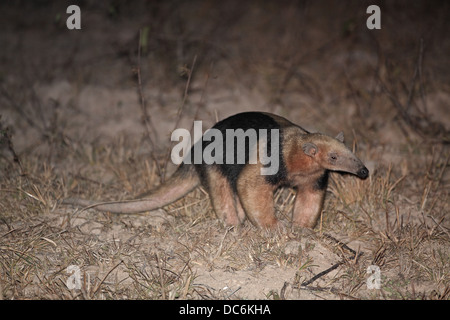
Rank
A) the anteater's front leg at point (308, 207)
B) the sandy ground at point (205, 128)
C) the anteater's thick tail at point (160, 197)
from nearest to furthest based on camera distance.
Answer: the sandy ground at point (205, 128) → the anteater's front leg at point (308, 207) → the anteater's thick tail at point (160, 197)

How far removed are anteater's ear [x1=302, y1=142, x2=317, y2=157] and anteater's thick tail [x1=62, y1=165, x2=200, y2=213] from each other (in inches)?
48.0

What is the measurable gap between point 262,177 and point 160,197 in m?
1.15

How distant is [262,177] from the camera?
4137 millimetres

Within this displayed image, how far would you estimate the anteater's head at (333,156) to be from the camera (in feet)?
13.2

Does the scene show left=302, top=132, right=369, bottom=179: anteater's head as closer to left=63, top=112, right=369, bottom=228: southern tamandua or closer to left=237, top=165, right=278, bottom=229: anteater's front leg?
left=63, top=112, right=369, bottom=228: southern tamandua

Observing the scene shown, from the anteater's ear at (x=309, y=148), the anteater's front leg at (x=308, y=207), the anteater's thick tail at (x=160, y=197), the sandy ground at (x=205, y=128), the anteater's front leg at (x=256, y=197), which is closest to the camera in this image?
the sandy ground at (x=205, y=128)

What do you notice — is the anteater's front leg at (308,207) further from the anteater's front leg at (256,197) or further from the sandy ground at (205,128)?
the anteater's front leg at (256,197)

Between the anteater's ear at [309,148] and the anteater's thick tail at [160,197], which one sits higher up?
the anteater's ear at [309,148]

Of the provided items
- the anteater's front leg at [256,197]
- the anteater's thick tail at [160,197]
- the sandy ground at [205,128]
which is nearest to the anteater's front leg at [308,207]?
the sandy ground at [205,128]

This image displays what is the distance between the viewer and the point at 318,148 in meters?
4.05

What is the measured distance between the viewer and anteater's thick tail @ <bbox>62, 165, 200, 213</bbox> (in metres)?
4.64

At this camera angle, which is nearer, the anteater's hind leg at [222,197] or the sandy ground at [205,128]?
the sandy ground at [205,128]

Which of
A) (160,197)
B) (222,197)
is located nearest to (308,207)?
(222,197)

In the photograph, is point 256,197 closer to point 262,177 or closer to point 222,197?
point 262,177
